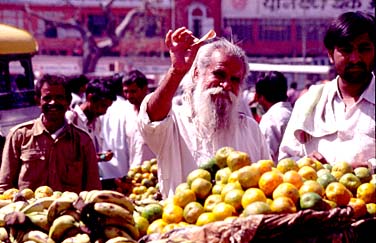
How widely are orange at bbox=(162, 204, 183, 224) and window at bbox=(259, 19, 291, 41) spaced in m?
32.2

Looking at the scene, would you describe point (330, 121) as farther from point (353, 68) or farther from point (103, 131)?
point (103, 131)

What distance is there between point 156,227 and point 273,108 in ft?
13.0

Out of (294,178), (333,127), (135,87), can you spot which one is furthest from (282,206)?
(135,87)

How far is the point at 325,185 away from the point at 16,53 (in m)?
7.72

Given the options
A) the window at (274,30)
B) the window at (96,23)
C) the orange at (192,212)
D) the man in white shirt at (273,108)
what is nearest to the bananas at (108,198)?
the orange at (192,212)

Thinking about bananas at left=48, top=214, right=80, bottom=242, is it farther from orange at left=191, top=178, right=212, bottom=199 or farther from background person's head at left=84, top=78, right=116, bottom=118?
background person's head at left=84, top=78, right=116, bottom=118

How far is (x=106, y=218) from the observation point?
2752 mm

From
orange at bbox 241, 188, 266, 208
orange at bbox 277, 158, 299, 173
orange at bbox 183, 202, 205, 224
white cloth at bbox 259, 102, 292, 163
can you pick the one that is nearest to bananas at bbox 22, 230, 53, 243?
orange at bbox 183, 202, 205, 224

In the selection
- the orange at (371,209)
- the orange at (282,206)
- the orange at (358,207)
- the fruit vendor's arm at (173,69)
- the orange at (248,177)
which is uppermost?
the fruit vendor's arm at (173,69)

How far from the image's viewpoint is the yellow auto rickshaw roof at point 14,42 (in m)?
9.83

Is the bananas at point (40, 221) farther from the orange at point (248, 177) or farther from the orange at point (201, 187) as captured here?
the orange at point (248, 177)

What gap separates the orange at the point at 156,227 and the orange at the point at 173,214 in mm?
23

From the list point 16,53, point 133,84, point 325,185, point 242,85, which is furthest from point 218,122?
point 16,53

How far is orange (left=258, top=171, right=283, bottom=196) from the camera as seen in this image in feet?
9.71
